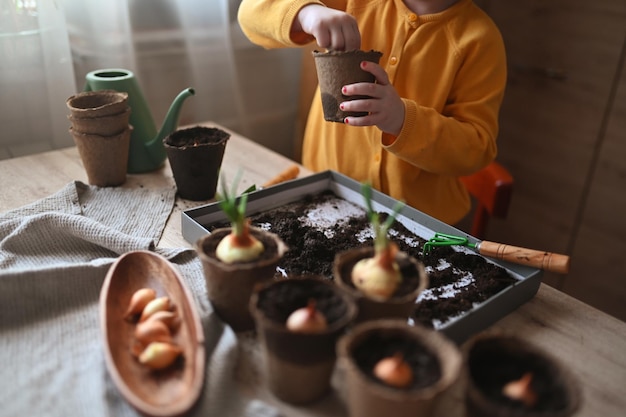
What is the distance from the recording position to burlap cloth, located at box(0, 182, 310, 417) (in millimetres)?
538

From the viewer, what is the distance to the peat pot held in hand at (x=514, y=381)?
0.46 m

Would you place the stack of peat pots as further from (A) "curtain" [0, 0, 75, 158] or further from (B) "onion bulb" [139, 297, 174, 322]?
(B) "onion bulb" [139, 297, 174, 322]

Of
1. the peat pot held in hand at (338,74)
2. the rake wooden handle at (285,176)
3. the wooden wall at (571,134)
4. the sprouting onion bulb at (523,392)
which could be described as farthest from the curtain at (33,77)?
the wooden wall at (571,134)

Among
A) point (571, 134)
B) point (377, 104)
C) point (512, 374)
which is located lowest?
point (571, 134)

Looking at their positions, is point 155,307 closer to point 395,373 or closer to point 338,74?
point 395,373

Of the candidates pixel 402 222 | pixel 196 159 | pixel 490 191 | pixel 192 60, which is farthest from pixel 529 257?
pixel 192 60

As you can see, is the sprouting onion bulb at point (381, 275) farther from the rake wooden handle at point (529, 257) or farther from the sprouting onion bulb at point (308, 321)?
the rake wooden handle at point (529, 257)

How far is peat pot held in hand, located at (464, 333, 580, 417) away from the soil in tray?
0.15m

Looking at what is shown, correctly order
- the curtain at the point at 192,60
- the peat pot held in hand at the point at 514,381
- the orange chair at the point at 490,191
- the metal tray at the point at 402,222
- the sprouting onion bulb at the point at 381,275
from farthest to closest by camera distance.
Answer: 1. the curtain at the point at 192,60
2. the orange chair at the point at 490,191
3. the metal tray at the point at 402,222
4. the sprouting onion bulb at the point at 381,275
5. the peat pot held in hand at the point at 514,381

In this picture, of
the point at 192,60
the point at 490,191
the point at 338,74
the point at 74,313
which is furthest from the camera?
the point at 192,60

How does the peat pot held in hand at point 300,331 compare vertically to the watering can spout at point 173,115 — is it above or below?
below

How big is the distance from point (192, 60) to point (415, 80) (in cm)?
71

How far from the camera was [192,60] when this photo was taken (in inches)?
57.9

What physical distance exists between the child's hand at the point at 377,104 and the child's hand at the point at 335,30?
9cm
